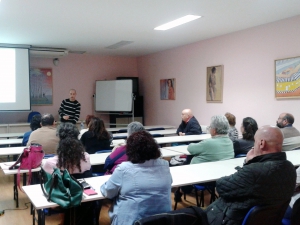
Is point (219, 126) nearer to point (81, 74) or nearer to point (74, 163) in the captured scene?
point (74, 163)

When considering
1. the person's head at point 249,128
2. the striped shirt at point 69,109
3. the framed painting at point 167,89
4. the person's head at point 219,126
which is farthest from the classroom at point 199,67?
the person's head at point 219,126

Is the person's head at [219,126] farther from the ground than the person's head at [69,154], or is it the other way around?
the person's head at [219,126]

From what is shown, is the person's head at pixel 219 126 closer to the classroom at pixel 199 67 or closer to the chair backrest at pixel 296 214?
the chair backrest at pixel 296 214

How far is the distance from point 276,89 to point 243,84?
2.54ft

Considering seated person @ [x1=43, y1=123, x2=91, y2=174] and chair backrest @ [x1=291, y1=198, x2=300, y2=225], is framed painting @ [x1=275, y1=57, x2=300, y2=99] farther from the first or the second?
seated person @ [x1=43, y1=123, x2=91, y2=174]

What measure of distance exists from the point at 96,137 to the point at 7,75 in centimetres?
408

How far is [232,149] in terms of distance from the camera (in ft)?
12.1

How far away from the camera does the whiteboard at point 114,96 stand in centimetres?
855

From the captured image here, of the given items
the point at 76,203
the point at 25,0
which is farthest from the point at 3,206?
the point at 25,0

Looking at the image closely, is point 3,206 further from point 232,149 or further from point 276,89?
point 276,89

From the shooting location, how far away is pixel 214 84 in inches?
267

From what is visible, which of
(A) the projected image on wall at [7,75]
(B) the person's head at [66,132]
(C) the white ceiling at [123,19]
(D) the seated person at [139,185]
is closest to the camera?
(D) the seated person at [139,185]

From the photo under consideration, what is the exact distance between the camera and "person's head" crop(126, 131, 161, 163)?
2185 millimetres

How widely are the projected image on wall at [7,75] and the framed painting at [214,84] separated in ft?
14.5
